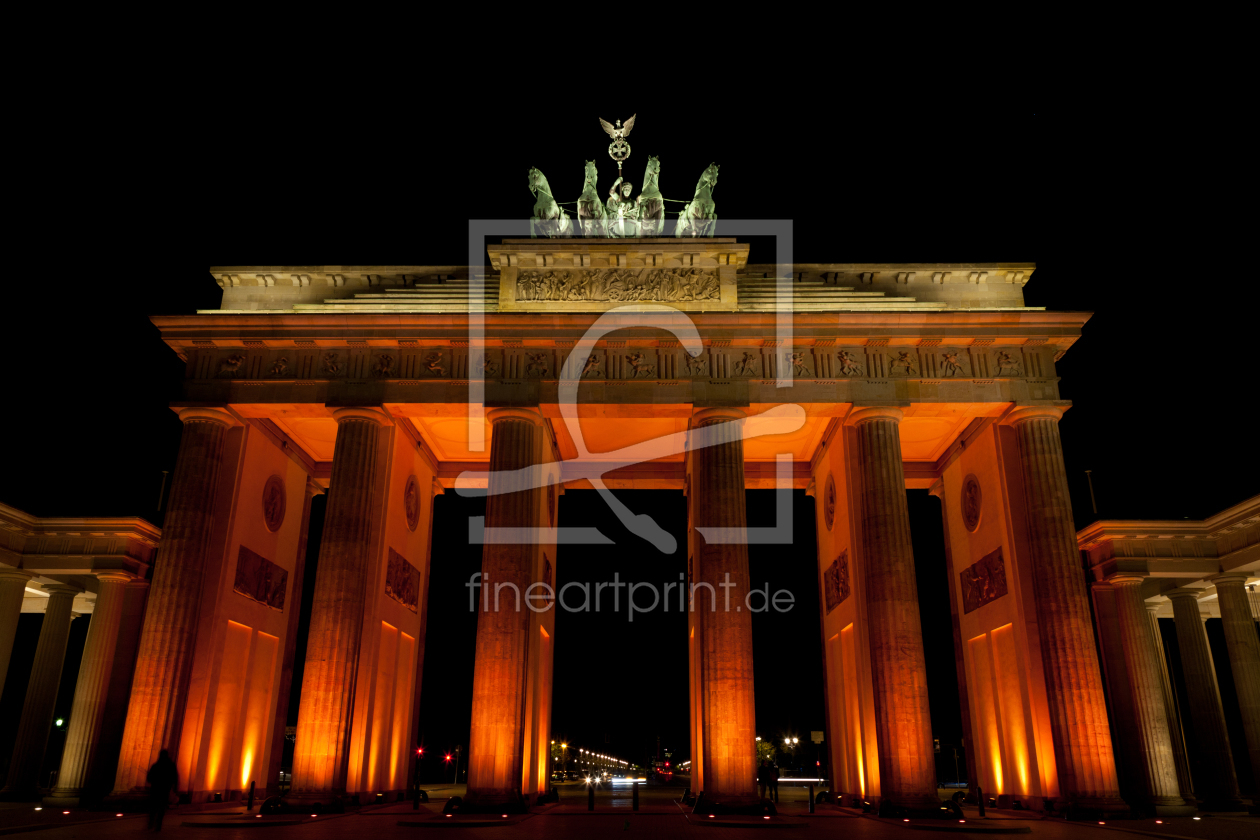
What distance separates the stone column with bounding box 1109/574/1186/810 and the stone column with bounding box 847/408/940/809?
5.82 meters

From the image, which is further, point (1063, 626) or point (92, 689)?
point (92, 689)

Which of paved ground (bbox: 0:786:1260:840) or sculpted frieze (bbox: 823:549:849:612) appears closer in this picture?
paved ground (bbox: 0:786:1260:840)

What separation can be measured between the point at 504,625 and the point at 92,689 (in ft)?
44.6

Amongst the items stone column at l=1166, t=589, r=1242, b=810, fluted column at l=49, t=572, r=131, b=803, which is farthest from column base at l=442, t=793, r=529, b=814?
stone column at l=1166, t=589, r=1242, b=810

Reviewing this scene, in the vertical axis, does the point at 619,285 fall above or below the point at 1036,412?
above

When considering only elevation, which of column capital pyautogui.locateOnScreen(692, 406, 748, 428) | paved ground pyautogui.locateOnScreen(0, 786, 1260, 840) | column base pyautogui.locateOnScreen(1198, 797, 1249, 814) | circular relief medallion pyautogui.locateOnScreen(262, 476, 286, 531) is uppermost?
column capital pyautogui.locateOnScreen(692, 406, 748, 428)

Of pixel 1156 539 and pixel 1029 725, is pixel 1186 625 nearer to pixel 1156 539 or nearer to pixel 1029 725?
pixel 1156 539

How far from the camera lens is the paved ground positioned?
52.2 ft

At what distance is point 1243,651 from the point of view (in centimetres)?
2722

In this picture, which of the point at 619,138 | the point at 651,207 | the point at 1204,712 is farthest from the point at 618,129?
the point at 1204,712

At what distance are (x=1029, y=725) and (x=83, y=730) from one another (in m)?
26.1

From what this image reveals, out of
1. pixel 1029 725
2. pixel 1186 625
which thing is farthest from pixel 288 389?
pixel 1186 625

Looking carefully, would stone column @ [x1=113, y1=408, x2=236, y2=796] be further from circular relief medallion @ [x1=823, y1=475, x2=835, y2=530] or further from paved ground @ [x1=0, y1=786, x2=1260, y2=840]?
circular relief medallion @ [x1=823, y1=475, x2=835, y2=530]

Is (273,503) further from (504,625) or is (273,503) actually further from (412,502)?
(504,625)
